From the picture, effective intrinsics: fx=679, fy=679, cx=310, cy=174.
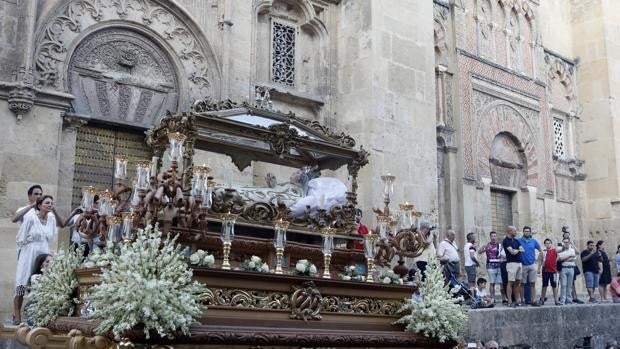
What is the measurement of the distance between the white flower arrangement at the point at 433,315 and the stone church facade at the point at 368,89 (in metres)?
4.10

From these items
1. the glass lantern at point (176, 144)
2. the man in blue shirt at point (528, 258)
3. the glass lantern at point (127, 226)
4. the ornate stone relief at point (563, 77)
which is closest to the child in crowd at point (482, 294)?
the man in blue shirt at point (528, 258)

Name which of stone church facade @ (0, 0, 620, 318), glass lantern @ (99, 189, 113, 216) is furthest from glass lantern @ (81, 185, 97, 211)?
stone church facade @ (0, 0, 620, 318)

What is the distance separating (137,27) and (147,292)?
5.87 m

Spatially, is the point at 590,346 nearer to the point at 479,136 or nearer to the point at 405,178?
the point at 405,178

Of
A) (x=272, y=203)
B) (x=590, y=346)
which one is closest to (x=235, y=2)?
(x=272, y=203)

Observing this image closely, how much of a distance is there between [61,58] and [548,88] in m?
12.7

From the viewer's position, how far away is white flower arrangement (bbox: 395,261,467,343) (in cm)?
602

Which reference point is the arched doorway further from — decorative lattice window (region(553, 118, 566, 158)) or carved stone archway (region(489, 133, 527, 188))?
decorative lattice window (region(553, 118, 566, 158))

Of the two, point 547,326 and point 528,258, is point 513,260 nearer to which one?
point 528,258

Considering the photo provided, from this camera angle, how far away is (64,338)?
5012 millimetres

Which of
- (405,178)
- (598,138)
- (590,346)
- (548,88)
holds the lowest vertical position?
(590,346)

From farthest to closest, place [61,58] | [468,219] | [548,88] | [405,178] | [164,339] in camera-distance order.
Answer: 1. [548,88]
2. [468,219]
3. [405,178]
4. [61,58]
5. [164,339]

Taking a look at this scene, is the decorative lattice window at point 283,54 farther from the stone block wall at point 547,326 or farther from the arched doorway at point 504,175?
the arched doorway at point 504,175

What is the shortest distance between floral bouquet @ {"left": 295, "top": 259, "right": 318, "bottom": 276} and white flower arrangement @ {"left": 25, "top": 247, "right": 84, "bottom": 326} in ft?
5.93
